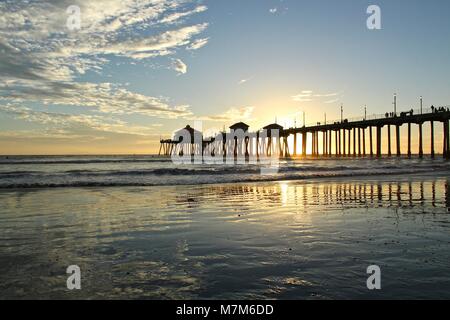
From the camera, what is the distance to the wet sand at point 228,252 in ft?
12.7

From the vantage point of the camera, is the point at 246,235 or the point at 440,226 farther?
the point at 440,226

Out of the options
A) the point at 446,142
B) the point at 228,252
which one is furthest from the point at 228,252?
the point at 446,142

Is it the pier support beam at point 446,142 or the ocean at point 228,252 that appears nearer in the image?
the ocean at point 228,252

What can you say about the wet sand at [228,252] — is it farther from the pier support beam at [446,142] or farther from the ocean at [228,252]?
the pier support beam at [446,142]

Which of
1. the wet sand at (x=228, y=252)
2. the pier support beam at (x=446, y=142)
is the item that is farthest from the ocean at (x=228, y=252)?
the pier support beam at (x=446, y=142)

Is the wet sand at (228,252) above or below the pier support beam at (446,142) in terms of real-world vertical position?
below

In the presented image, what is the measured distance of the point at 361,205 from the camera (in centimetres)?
1068

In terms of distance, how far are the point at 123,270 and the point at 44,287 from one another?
0.93m

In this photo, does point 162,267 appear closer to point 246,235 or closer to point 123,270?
point 123,270

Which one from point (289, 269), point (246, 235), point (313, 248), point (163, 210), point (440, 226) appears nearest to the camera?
point (289, 269)

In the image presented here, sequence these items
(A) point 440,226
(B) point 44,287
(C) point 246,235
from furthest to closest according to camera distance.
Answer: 1. (A) point 440,226
2. (C) point 246,235
3. (B) point 44,287

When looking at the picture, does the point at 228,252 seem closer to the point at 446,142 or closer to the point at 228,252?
the point at 228,252

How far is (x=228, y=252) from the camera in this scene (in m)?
5.50
